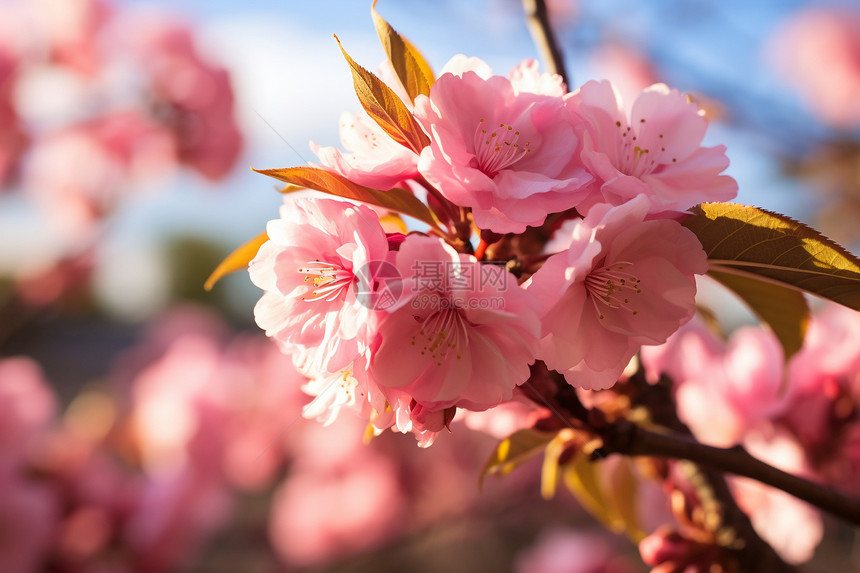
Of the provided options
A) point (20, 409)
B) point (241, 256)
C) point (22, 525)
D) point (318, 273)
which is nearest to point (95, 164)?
point (20, 409)

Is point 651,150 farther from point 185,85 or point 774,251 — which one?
point 185,85

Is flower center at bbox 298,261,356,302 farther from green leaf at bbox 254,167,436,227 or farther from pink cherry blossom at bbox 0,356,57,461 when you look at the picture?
pink cherry blossom at bbox 0,356,57,461

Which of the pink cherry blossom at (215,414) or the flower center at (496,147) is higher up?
the flower center at (496,147)

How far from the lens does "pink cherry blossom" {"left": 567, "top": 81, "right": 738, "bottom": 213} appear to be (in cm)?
43

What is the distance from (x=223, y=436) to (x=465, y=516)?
104 centimetres

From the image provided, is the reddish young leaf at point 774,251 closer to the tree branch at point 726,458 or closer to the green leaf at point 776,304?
the green leaf at point 776,304

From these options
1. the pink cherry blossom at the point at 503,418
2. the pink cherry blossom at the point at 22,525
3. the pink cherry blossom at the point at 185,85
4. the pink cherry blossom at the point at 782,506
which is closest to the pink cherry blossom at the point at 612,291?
the pink cherry blossom at the point at 503,418

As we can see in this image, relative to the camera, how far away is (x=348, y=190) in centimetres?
45

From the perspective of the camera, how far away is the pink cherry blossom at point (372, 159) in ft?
1.49

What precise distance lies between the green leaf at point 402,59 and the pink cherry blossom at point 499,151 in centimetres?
4

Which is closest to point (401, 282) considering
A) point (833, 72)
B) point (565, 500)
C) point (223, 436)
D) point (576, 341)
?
point (576, 341)

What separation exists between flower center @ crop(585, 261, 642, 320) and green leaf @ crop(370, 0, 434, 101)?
0.20m

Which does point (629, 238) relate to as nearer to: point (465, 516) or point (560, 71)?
point (560, 71)

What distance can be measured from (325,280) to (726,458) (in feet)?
1.19
